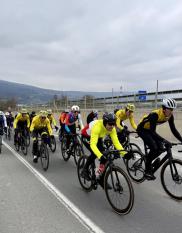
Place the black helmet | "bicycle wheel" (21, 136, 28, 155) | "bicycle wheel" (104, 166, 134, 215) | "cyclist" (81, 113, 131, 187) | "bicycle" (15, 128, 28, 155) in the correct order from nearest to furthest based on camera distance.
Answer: "bicycle wheel" (104, 166, 134, 215) → "cyclist" (81, 113, 131, 187) → the black helmet → "bicycle wheel" (21, 136, 28, 155) → "bicycle" (15, 128, 28, 155)

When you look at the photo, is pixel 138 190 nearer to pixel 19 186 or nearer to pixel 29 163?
pixel 19 186

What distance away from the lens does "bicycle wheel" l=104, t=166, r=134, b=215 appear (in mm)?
5230

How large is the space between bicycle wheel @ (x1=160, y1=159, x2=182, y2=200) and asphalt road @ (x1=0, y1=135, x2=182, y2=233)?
14cm

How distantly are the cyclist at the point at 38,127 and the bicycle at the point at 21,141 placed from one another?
7.01ft

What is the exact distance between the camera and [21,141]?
13.1 metres

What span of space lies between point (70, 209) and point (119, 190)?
3.00 feet

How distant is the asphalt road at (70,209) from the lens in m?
4.79

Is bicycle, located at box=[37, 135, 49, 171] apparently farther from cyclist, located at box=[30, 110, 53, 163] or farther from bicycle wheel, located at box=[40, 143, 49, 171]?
cyclist, located at box=[30, 110, 53, 163]

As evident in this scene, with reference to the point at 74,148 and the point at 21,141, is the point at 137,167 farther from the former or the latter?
the point at 21,141

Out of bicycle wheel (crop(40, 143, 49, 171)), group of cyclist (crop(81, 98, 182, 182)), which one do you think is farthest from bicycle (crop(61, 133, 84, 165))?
group of cyclist (crop(81, 98, 182, 182))

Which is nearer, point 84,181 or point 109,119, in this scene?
point 109,119

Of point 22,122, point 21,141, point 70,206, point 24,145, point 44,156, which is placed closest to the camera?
point 70,206

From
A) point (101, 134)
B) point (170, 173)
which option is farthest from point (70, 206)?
point (170, 173)

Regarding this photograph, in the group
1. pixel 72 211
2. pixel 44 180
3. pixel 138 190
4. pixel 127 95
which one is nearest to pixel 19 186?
pixel 44 180
